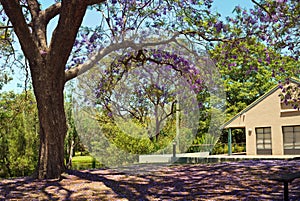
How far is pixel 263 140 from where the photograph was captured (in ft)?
71.3

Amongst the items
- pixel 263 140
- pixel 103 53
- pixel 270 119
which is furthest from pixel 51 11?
pixel 263 140

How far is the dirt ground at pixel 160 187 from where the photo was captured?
5.60m

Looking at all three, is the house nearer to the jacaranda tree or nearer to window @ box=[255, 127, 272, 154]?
window @ box=[255, 127, 272, 154]

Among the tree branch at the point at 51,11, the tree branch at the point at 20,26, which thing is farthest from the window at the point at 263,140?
the tree branch at the point at 20,26

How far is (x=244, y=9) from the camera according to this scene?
923cm

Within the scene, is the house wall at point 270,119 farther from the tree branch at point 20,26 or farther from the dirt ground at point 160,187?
the tree branch at point 20,26

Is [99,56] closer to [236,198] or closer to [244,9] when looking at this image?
[244,9]

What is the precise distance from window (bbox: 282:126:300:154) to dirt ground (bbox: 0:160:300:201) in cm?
1328

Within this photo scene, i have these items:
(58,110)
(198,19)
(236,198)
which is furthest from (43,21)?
(236,198)

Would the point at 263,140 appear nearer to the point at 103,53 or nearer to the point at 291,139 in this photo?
the point at 291,139

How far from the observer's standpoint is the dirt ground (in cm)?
560

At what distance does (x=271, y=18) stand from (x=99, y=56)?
446 cm

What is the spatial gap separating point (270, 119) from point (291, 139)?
1.68 metres

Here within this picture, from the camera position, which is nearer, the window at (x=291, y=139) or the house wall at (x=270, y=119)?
the house wall at (x=270, y=119)
